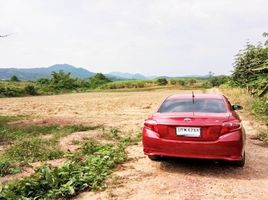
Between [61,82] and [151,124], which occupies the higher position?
[151,124]

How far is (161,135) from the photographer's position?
23.7ft

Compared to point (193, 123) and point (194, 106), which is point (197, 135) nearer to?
point (193, 123)

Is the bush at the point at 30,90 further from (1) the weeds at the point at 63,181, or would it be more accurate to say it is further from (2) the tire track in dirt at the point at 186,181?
(1) the weeds at the point at 63,181

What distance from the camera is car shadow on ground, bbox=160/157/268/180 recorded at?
7270 millimetres

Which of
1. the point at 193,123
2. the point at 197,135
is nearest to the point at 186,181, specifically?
the point at 197,135

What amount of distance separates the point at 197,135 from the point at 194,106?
1.04 meters

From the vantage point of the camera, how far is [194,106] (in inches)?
310

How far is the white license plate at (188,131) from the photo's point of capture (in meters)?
6.97

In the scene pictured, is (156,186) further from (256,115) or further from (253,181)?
(256,115)

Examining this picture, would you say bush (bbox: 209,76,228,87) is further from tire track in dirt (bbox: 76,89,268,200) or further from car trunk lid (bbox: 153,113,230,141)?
car trunk lid (bbox: 153,113,230,141)

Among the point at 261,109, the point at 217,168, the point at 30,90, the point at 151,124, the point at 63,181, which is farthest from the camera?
the point at 30,90

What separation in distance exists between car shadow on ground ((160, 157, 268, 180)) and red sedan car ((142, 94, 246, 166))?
260 millimetres

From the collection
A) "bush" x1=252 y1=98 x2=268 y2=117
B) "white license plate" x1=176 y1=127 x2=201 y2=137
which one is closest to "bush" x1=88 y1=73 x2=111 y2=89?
"bush" x1=252 y1=98 x2=268 y2=117

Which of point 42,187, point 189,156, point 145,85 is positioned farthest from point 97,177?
point 145,85
